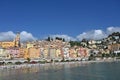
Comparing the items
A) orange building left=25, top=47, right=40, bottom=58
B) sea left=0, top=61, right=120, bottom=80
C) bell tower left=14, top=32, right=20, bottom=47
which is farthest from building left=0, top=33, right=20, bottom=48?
sea left=0, top=61, right=120, bottom=80

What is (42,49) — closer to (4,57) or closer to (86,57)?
(4,57)

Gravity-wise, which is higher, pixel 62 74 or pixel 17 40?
pixel 17 40

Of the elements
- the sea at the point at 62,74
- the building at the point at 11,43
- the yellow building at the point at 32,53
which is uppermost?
the building at the point at 11,43

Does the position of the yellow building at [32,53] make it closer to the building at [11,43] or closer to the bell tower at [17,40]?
the building at [11,43]

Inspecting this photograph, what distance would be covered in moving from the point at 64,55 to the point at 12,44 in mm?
23857

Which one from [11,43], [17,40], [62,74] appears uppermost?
[17,40]

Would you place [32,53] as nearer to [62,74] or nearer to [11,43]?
[11,43]

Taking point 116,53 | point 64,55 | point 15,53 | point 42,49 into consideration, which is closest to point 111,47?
point 116,53

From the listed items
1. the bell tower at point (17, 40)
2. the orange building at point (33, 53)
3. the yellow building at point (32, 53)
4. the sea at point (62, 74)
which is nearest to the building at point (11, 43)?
the bell tower at point (17, 40)

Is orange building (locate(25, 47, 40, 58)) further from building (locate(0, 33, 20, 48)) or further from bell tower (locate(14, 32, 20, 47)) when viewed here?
bell tower (locate(14, 32, 20, 47))

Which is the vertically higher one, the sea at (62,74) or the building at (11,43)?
the building at (11,43)

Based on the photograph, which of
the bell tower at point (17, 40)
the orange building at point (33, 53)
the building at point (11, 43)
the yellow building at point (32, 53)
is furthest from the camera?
the bell tower at point (17, 40)

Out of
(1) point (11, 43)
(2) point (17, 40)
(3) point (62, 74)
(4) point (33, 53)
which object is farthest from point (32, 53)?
(3) point (62, 74)

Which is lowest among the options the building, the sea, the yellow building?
the sea
